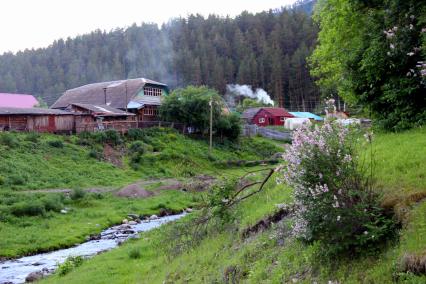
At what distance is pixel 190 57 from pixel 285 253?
115 metres

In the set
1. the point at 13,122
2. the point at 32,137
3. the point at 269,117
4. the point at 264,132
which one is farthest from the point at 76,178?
the point at 269,117

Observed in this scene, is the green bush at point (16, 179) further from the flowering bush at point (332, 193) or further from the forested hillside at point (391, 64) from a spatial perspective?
the flowering bush at point (332, 193)

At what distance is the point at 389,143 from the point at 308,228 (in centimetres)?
491

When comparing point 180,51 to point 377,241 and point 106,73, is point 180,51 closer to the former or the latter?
point 106,73

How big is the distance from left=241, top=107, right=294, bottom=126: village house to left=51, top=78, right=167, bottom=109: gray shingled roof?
65.3ft

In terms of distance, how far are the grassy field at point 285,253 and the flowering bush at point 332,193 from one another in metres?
0.38

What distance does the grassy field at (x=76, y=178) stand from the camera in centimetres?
2736

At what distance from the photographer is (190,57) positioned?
121562mm

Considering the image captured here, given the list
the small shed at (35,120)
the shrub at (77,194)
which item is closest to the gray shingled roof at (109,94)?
the small shed at (35,120)

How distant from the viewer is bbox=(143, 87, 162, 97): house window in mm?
74250

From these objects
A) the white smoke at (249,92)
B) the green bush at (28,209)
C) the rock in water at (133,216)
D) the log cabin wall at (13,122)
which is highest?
the white smoke at (249,92)

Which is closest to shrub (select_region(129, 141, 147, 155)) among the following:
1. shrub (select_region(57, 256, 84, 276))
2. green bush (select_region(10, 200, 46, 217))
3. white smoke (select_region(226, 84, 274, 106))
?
green bush (select_region(10, 200, 46, 217))

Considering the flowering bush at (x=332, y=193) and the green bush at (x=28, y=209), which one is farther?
the green bush at (x=28, y=209)

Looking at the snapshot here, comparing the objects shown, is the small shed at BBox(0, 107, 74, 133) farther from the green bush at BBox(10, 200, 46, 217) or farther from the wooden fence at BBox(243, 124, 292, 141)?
the wooden fence at BBox(243, 124, 292, 141)
